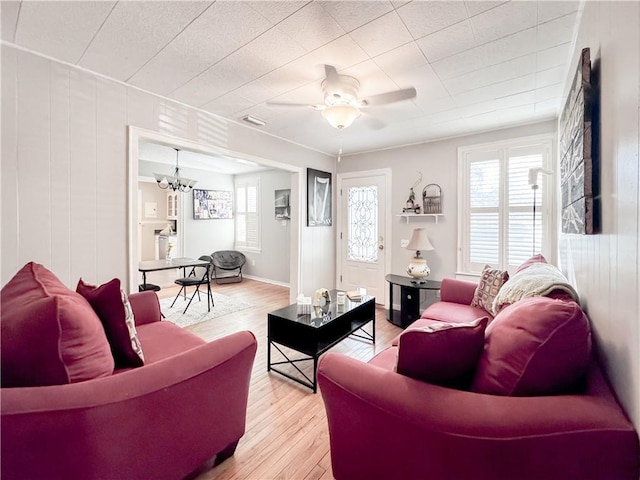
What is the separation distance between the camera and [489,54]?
2086mm

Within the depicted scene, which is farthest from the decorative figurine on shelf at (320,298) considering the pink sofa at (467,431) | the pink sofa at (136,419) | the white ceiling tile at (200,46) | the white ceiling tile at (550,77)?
the white ceiling tile at (550,77)

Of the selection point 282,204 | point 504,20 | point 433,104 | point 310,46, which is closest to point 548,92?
point 433,104

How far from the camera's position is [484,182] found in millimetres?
3693

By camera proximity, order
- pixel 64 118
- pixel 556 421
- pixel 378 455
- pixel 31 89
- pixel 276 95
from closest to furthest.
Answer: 1. pixel 556 421
2. pixel 378 455
3. pixel 31 89
4. pixel 64 118
5. pixel 276 95

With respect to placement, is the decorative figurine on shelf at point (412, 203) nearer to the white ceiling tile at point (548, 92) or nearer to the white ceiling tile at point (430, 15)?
the white ceiling tile at point (548, 92)

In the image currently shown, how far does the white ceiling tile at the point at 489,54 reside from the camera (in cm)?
192

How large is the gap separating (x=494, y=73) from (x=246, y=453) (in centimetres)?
323

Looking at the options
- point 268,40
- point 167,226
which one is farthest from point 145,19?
point 167,226

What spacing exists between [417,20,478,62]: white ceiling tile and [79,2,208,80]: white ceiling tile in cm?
141

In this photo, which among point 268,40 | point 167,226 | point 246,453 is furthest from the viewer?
point 167,226

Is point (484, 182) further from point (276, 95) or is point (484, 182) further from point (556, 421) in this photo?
point (556, 421)

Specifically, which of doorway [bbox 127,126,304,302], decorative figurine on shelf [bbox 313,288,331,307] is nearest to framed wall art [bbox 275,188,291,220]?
doorway [bbox 127,126,304,302]

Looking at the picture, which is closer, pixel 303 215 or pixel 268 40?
pixel 268 40

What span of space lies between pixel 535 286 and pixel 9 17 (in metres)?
3.51
